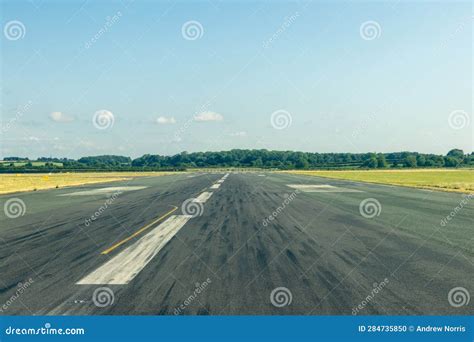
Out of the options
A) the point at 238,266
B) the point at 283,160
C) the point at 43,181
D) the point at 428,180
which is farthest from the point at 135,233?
the point at 283,160

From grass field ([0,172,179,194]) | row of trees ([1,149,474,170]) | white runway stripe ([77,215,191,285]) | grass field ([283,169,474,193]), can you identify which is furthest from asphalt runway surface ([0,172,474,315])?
row of trees ([1,149,474,170])

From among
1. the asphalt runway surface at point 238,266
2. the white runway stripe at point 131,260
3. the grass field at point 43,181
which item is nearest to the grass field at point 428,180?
the asphalt runway surface at point 238,266

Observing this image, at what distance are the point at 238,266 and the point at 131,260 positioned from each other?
Answer: 2.79 metres

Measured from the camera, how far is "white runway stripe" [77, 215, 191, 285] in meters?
6.97

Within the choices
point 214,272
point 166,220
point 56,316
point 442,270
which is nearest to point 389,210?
point 442,270

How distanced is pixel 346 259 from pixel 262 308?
3.75 meters

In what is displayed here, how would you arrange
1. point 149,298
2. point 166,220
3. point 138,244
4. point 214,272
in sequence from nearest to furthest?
1. point 149,298
2. point 214,272
3. point 138,244
4. point 166,220

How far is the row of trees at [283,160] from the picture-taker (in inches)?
5172

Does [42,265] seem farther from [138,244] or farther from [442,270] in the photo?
[442,270]

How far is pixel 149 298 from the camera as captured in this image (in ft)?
19.3

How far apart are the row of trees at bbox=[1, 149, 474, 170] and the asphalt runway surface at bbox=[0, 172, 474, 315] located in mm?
119501

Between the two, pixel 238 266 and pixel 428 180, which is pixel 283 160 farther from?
pixel 238 266

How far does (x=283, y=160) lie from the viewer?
511ft

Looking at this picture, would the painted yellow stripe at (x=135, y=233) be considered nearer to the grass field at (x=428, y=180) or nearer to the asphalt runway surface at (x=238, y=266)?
the asphalt runway surface at (x=238, y=266)
